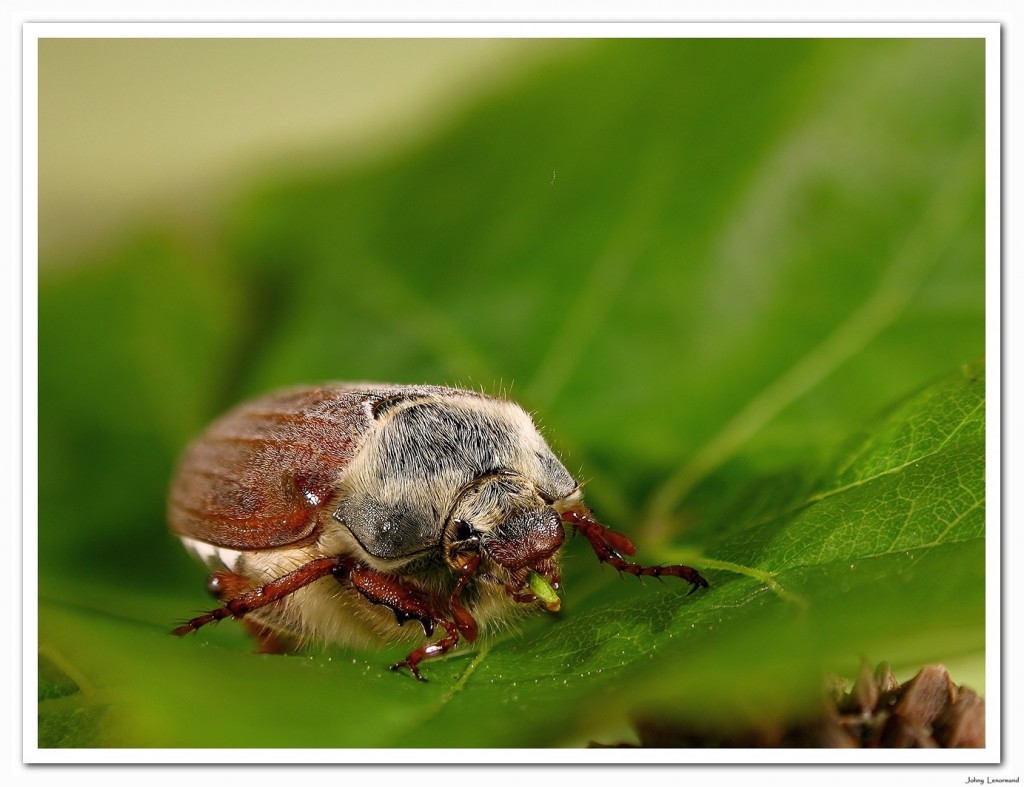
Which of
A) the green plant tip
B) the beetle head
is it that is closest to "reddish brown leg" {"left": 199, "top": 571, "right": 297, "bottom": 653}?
the beetle head

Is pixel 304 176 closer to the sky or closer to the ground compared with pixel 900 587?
closer to the sky

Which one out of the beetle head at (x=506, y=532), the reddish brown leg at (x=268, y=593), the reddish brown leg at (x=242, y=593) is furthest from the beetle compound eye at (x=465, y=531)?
the reddish brown leg at (x=242, y=593)

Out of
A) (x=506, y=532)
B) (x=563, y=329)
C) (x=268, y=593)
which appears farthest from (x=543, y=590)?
(x=563, y=329)

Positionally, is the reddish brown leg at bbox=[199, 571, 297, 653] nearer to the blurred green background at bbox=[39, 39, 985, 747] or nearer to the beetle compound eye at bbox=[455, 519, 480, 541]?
the blurred green background at bbox=[39, 39, 985, 747]

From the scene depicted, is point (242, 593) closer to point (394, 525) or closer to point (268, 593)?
point (268, 593)

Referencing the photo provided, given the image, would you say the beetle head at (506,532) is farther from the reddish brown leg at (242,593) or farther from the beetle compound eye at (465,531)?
the reddish brown leg at (242,593)
